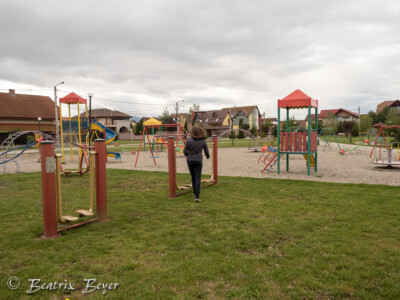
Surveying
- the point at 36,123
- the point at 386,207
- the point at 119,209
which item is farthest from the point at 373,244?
the point at 36,123

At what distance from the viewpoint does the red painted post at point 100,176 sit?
491 cm

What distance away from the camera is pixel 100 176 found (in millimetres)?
4973

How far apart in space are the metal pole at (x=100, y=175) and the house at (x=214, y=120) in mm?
64026

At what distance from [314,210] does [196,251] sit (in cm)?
284

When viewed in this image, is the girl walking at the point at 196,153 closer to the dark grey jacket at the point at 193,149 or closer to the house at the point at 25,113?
the dark grey jacket at the point at 193,149

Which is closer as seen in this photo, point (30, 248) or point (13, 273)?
point (13, 273)

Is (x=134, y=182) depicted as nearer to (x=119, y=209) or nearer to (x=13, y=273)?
(x=119, y=209)

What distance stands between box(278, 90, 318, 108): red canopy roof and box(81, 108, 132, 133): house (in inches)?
2515

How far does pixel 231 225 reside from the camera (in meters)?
4.73

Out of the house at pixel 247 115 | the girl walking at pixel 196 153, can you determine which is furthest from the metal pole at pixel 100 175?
the house at pixel 247 115

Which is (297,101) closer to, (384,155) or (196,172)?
(196,172)

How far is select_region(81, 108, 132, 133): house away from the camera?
2813 inches

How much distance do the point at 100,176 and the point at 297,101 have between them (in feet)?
26.2

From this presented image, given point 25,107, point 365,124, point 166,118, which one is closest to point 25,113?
point 25,107
